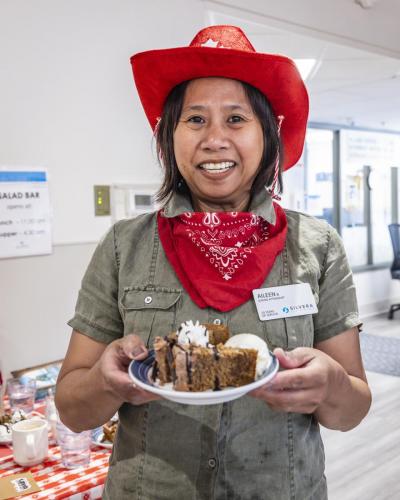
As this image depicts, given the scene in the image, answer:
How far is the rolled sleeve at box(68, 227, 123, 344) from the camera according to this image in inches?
42.3

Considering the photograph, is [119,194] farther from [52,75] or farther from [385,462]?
[385,462]

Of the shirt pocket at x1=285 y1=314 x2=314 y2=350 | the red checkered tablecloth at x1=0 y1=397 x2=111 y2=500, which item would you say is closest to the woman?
the shirt pocket at x1=285 y1=314 x2=314 y2=350

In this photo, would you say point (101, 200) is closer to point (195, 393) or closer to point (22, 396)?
point (22, 396)

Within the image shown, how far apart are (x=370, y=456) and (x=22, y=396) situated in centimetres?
257

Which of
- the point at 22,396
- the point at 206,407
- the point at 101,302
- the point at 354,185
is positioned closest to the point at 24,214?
the point at 22,396

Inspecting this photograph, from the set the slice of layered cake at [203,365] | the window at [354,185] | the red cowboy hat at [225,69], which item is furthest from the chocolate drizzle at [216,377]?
the window at [354,185]

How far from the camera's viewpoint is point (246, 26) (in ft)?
9.98

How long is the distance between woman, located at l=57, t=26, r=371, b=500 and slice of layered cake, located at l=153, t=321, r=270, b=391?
0.33 ft

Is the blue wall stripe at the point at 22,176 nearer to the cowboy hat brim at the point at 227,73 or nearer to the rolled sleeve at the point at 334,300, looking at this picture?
the cowboy hat brim at the point at 227,73

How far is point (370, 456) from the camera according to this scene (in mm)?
3572

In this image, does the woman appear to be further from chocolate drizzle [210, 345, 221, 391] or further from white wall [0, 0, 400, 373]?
white wall [0, 0, 400, 373]

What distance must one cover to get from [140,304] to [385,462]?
3.06 m

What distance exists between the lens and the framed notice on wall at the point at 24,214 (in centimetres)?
221

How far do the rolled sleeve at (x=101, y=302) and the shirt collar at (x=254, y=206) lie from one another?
14cm
